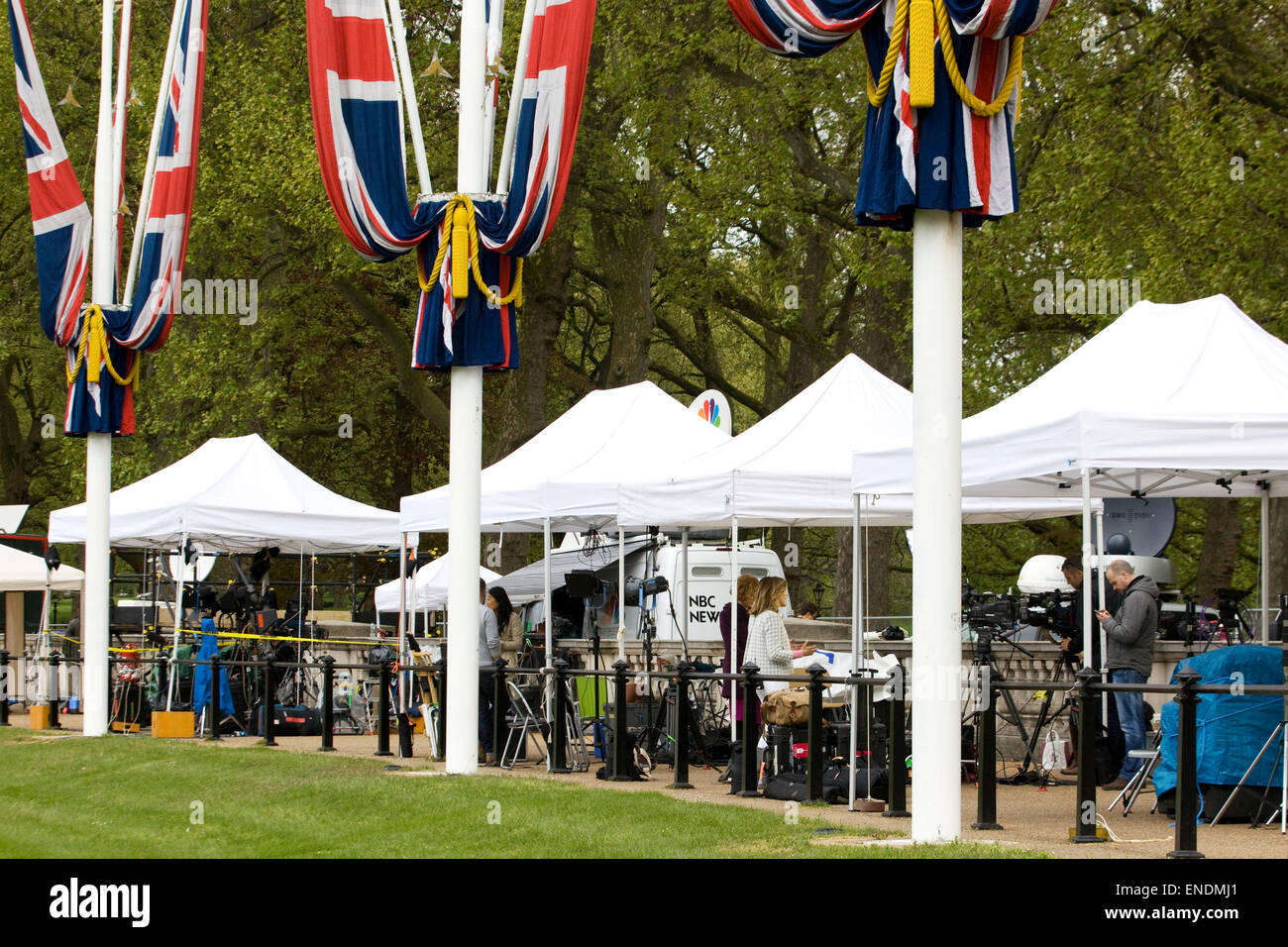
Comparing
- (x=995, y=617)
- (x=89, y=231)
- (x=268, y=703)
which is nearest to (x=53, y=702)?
(x=268, y=703)

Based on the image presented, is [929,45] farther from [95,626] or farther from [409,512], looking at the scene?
[95,626]

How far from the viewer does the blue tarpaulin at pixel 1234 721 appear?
12.0m

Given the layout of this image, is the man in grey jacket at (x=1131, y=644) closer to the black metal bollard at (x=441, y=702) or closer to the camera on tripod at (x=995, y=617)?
the camera on tripod at (x=995, y=617)

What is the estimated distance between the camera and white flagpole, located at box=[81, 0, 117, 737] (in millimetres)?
20797

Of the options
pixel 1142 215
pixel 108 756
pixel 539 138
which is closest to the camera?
pixel 539 138

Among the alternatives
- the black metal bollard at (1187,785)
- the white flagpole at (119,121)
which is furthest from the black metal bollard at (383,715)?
the black metal bollard at (1187,785)

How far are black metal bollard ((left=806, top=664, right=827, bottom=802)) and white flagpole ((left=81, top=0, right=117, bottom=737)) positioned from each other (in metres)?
10.7

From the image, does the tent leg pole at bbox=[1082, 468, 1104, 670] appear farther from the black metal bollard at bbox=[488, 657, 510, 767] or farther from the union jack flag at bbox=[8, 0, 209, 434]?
Result: the union jack flag at bbox=[8, 0, 209, 434]

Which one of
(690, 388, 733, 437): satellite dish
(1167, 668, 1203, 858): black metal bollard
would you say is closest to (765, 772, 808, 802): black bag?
(1167, 668, 1203, 858): black metal bollard

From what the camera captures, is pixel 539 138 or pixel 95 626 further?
pixel 95 626

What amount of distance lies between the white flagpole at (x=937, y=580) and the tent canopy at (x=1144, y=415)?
2.92 m

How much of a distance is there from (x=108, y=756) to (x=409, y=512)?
4853mm

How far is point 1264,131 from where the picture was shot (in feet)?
70.7

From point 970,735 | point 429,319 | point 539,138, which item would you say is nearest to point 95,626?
point 429,319
